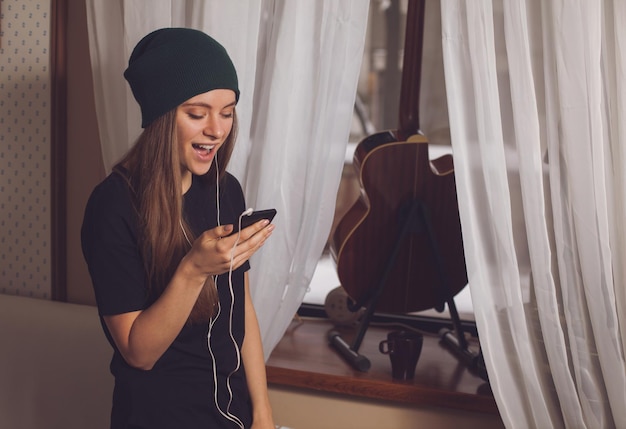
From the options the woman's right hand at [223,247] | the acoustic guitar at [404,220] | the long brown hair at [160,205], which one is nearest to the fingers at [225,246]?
the woman's right hand at [223,247]

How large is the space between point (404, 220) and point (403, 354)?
13.6 inches

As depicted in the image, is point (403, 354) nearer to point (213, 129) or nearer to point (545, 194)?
point (545, 194)

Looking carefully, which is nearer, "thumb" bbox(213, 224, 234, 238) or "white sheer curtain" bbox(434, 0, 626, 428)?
"thumb" bbox(213, 224, 234, 238)

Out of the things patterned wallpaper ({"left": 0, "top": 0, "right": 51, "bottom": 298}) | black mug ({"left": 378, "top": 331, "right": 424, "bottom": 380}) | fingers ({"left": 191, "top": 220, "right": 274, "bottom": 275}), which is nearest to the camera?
fingers ({"left": 191, "top": 220, "right": 274, "bottom": 275})

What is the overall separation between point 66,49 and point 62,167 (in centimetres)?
34

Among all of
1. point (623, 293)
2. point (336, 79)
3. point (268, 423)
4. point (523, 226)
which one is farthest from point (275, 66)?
point (623, 293)

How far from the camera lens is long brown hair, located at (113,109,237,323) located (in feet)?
4.26

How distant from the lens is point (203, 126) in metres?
1.32

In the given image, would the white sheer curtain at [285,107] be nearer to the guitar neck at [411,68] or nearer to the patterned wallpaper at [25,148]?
the guitar neck at [411,68]

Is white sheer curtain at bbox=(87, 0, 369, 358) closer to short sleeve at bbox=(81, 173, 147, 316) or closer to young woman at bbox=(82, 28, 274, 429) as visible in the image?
young woman at bbox=(82, 28, 274, 429)

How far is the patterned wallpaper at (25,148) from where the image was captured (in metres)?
2.01

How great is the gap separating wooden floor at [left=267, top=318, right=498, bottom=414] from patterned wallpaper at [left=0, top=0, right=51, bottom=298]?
770mm

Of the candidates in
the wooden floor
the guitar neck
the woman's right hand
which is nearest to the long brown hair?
the woman's right hand

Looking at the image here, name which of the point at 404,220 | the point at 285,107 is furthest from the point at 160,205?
the point at 404,220
